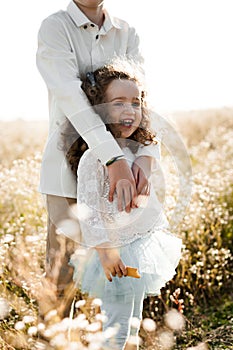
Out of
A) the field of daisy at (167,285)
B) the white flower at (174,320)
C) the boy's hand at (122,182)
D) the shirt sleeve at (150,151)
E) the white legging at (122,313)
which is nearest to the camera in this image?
the boy's hand at (122,182)

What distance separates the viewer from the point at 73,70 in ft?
8.41

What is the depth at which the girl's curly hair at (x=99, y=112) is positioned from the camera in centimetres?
260

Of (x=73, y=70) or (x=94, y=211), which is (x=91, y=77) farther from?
(x=94, y=211)

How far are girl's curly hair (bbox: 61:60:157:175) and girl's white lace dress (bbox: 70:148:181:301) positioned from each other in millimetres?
108

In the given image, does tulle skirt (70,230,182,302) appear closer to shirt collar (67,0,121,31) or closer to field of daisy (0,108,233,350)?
field of daisy (0,108,233,350)

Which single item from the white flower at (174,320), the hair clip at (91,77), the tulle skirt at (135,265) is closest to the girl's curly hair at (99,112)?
the hair clip at (91,77)

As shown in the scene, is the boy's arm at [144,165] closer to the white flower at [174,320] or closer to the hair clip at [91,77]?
the hair clip at [91,77]

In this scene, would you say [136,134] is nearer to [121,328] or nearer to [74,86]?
[74,86]

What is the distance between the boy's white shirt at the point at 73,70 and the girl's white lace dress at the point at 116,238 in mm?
124

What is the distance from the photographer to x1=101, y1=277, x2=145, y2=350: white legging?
2.56 metres

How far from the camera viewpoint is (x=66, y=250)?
2.80 m

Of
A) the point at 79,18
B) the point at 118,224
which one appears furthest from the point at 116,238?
the point at 79,18

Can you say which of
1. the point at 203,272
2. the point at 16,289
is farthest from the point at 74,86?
the point at 203,272

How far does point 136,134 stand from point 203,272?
1.63m
